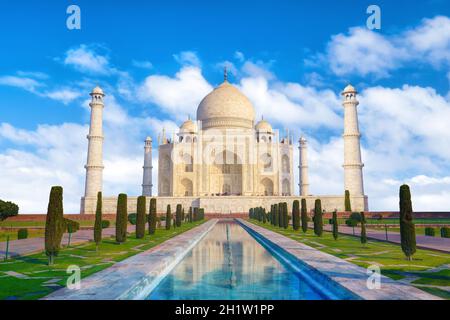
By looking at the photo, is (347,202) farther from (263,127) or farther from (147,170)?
(147,170)

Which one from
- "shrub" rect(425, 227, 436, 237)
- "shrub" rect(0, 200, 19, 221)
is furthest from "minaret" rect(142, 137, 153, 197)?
"shrub" rect(425, 227, 436, 237)

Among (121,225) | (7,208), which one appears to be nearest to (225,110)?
(7,208)

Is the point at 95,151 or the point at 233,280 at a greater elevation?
the point at 95,151

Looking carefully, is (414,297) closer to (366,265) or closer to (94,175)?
(366,265)

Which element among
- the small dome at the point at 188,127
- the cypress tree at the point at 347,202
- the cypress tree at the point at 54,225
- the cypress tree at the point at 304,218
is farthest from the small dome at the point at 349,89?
the cypress tree at the point at 54,225

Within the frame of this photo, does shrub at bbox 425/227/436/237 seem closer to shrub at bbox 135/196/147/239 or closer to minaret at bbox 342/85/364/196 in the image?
shrub at bbox 135/196/147/239

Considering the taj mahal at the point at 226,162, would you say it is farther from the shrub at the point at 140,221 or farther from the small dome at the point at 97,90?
the shrub at the point at 140,221
